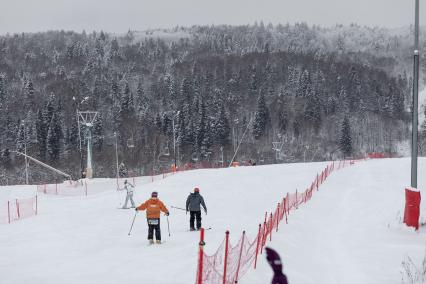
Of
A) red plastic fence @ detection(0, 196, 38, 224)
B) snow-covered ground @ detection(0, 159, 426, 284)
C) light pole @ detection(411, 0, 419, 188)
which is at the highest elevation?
light pole @ detection(411, 0, 419, 188)

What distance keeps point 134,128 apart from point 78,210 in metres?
117

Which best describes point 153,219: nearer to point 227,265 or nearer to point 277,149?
point 227,265

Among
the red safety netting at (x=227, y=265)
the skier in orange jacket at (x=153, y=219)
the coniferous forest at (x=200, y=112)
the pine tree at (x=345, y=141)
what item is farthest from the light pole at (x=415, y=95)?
the pine tree at (x=345, y=141)

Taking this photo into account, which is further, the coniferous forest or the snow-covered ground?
the coniferous forest

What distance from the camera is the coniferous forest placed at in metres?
127

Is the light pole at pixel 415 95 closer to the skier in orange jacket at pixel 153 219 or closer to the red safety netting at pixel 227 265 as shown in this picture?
the red safety netting at pixel 227 265

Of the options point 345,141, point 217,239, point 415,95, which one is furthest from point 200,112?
point 415,95

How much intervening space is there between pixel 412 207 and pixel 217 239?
6.04m

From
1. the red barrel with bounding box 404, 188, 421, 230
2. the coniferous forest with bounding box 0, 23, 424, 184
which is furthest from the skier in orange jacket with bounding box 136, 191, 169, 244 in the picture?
the coniferous forest with bounding box 0, 23, 424, 184

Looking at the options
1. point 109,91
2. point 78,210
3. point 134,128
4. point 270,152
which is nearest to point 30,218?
point 78,210

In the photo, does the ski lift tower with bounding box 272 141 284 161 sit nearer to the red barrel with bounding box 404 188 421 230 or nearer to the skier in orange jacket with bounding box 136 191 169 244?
the red barrel with bounding box 404 188 421 230

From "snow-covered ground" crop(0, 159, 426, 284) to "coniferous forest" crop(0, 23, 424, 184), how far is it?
89148 mm

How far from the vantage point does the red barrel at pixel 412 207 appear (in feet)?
51.7

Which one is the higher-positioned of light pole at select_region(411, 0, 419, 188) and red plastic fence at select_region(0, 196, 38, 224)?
light pole at select_region(411, 0, 419, 188)
